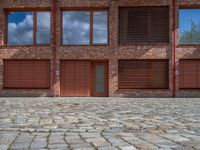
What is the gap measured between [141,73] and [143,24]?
10.5 ft

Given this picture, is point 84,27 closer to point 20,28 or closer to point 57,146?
point 20,28

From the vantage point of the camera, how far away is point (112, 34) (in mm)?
19344

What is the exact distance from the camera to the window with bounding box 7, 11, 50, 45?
19859mm

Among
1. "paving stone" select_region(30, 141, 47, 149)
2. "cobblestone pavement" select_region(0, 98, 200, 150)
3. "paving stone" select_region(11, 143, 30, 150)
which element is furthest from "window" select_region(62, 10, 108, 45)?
"paving stone" select_region(11, 143, 30, 150)

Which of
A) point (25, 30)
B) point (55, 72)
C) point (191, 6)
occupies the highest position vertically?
point (191, 6)

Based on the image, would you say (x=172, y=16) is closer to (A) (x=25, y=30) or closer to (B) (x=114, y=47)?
(B) (x=114, y=47)

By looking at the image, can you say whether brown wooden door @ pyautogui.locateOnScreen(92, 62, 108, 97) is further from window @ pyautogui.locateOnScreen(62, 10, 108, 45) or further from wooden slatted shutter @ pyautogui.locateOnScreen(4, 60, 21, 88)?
wooden slatted shutter @ pyautogui.locateOnScreen(4, 60, 21, 88)

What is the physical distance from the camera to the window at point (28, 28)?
65.2ft

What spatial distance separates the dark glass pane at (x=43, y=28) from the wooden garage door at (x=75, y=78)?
1.95m

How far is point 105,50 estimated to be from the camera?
63.5ft

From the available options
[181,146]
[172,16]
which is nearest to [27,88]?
[172,16]

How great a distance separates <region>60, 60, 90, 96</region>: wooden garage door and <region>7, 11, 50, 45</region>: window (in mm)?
2214

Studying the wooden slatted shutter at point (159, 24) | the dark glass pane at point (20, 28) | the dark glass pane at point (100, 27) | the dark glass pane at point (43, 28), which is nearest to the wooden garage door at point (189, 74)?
the wooden slatted shutter at point (159, 24)

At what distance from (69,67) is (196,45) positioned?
324 inches
